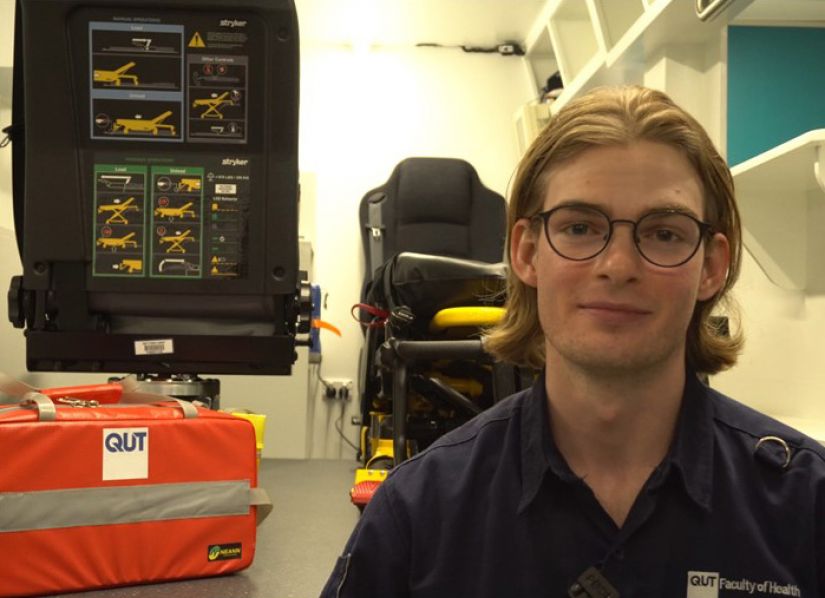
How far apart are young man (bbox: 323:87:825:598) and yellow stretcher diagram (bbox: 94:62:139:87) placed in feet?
3.25

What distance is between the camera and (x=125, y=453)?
1.61 meters

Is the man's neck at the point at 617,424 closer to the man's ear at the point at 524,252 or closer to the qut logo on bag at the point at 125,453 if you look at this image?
the man's ear at the point at 524,252

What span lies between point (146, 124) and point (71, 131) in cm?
16

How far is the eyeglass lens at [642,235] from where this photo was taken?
41.2 inches

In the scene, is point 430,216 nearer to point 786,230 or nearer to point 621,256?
point 786,230

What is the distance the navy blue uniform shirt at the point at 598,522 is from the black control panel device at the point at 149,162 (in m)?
0.77

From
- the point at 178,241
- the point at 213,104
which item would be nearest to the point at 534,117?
the point at 213,104

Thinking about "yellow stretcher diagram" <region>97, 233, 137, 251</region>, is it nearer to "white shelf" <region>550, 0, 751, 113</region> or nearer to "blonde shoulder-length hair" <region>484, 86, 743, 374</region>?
"blonde shoulder-length hair" <region>484, 86, 743, 374</region>

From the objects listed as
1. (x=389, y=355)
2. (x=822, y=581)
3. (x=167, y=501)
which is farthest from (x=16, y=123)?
(x=822, y=581)

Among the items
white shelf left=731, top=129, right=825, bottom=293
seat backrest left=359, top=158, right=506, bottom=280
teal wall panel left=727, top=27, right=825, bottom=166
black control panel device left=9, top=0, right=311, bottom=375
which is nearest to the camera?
black control panel device left=9, top=0, right=311, bottom=375

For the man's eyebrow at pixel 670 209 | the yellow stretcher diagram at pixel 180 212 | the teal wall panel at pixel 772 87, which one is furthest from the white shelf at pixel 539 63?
the man's eyebrow at pixel 670 209

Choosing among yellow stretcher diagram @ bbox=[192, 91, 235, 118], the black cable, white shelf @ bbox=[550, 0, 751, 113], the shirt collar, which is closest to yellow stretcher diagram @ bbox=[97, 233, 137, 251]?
yellow stretcher diagram @ bbox=[192, 91, 235, 118]

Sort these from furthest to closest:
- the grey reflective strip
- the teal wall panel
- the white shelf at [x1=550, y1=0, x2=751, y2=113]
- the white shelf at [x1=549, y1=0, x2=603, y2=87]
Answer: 1. the white shelf at [x1=549, y1=0, x2=603, y2=87]
2. the white shelf at [x1=550, y1=0, x2=751, y2=113]
3. the teal wall panel
4. the grey reflective strip

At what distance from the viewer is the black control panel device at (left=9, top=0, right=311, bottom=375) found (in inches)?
65.3
